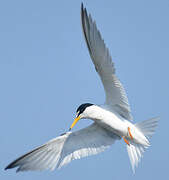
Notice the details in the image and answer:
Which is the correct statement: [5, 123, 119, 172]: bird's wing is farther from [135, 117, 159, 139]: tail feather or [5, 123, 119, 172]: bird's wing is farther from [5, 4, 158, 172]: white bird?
[135, 117, 159, 139]: tail feather

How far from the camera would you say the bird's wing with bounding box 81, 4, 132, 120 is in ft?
14.9

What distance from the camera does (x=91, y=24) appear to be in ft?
14.9

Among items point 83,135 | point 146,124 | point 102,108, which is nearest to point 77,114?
point 102,108

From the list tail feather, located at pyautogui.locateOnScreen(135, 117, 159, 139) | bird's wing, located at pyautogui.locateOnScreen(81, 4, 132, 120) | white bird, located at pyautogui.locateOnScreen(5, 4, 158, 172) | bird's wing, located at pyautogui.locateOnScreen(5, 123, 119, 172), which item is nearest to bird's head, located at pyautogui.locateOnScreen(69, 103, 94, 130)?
white bird, located at pyautogui.locateOnScreen(5, 4, 158, 172)

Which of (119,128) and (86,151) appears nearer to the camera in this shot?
(119,128)

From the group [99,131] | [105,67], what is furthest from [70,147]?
[105,67]

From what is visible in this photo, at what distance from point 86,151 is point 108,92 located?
1236 mm

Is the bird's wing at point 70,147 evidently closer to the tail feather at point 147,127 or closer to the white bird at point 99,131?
the white bird at point 99,131

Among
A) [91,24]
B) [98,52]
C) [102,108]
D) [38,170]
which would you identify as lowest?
[38,170]

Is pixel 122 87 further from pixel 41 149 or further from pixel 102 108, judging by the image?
pixel 41 149

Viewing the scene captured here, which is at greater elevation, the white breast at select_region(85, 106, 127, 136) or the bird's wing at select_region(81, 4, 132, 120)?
the bird's wing at select_region(81, 4, 132, 120)

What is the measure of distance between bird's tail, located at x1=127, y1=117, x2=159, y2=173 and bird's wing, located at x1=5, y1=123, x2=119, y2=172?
356mm

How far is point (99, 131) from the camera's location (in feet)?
19.3

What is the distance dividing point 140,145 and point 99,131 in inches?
28.8
